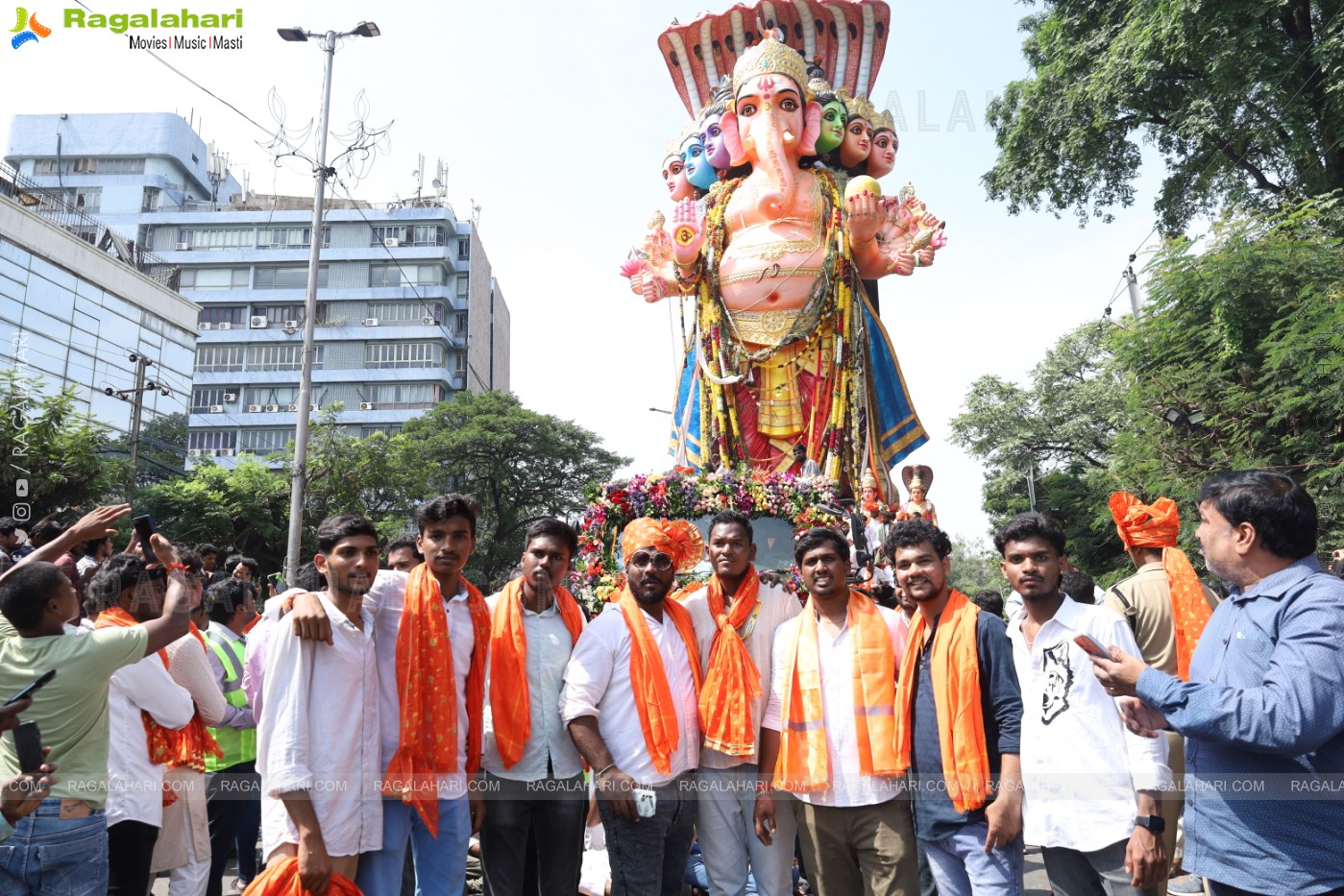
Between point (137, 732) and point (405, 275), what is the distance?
45.6m

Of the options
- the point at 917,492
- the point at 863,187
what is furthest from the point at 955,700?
the point at 863,187

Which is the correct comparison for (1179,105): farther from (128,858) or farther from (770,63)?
(128,858)

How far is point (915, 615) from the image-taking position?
380 cm

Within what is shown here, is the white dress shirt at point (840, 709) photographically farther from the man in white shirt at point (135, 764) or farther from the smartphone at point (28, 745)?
the smartphone at point (28, 745)

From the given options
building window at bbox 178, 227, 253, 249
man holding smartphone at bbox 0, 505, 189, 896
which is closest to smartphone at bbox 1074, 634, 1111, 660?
man holding smartphone at bbox 0, 505, 189, 896

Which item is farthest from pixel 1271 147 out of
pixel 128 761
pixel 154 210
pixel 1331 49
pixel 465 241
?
pixel 154 210

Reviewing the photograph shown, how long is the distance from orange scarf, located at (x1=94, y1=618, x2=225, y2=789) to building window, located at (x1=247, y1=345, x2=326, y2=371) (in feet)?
149

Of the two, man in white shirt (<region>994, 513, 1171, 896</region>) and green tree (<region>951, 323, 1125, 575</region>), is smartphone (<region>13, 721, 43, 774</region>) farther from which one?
green tree (<region>951, 323, 1125, 575</region>)

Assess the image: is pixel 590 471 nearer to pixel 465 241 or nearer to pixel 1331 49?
pixel 465 241

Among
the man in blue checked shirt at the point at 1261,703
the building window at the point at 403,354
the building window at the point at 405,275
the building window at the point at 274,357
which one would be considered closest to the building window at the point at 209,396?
the building window at the point at 274,357

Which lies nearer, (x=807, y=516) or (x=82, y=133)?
(x=807, y=516)

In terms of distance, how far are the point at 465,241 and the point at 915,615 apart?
48.1 metres

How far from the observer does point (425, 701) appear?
137 inches

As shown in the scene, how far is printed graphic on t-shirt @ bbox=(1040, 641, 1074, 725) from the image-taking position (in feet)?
10.9
